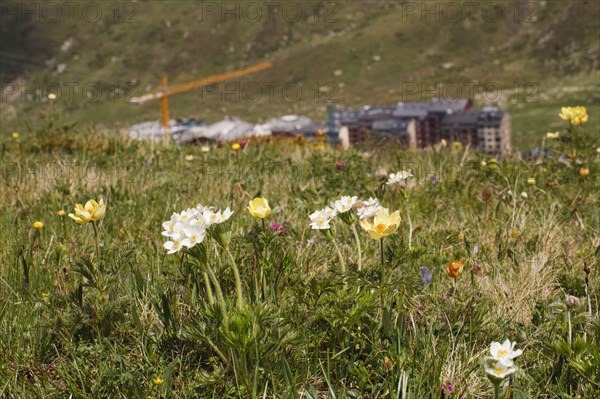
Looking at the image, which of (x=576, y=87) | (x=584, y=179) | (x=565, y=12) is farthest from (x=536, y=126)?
(x=565, y=12)

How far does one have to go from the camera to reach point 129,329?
2350 mm

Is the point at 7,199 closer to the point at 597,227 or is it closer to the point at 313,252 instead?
the point at 313,252

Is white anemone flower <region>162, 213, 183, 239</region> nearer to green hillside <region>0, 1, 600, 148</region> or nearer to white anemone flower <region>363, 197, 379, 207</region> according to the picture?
white anemone flower <region>363, 197, 379, 207</region>

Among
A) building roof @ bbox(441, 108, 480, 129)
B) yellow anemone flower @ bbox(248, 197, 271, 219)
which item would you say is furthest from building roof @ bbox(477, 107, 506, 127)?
yellow anemone flower @ bbox(248, 197, 271, 219)

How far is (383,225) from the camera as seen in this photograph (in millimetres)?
2170

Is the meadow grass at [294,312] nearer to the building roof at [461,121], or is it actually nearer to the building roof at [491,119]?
the building roof at [491,119]

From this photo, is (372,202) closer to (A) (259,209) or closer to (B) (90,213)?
(A) (259,209)

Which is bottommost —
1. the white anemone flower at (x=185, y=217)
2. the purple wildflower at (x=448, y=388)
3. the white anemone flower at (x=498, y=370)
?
the purple wildflower at (x=448, y=388)

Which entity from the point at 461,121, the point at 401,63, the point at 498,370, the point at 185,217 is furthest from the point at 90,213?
the point at 401,63

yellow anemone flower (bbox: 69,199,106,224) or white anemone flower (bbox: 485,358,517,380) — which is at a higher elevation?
yellow anemone flower (bbox: 69,199,106,224)

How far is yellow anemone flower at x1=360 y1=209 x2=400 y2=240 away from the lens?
2.12 metres

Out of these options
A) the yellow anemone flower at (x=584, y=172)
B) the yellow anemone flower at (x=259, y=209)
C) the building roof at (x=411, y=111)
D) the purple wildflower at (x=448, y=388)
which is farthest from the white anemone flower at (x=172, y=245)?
the building roof at (x=411, y=111)

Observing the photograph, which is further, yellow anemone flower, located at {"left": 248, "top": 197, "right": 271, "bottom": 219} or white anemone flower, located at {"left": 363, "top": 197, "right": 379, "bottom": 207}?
white anemone flower, located at {"left": 363, "top": 197, "right": 379, "bottom": 207}

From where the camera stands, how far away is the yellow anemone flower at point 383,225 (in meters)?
2.12
